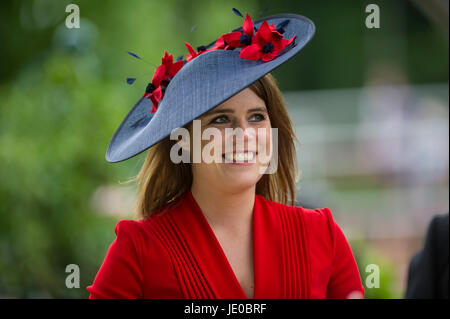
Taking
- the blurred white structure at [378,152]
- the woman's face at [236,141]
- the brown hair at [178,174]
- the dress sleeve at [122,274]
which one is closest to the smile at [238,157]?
the woman's face at [236,141]

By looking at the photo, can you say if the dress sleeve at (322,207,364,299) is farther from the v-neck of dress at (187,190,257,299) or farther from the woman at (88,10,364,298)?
the v-neck of dress at (187,190,257,299)

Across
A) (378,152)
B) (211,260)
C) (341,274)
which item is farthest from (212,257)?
(378,152)

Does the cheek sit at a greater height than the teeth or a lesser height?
greater

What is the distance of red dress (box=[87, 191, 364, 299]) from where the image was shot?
1.47 meters

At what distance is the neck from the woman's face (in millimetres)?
52

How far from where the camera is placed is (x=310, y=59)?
1147 centimetres

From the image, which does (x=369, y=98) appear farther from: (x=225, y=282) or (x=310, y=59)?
(x=225, y=282)

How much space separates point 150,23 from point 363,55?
7.24 m

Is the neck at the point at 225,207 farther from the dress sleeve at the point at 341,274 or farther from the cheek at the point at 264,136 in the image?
the dress sleeve at the point at 341,274

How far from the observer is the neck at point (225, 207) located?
5.15ft

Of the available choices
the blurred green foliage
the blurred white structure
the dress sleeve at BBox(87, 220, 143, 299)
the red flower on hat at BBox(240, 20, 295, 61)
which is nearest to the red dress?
the dress sleeve at BBox(87, 220, 143, 299)

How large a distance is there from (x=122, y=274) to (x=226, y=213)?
0.32 m
